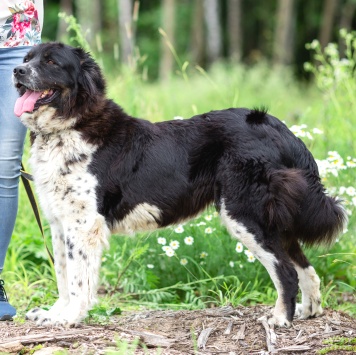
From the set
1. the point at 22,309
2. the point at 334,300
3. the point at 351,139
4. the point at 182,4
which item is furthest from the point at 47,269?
the point at 182,4

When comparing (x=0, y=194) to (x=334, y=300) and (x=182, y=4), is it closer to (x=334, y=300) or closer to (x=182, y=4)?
A: (x=334, y=300)

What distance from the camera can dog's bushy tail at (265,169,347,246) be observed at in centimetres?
403

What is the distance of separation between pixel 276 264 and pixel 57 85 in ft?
5.46

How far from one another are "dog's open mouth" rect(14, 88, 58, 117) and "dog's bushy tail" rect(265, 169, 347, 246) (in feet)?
4.54

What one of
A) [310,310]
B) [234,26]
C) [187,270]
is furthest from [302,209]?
[234,26]

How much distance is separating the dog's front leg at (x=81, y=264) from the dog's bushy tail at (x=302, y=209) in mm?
1022

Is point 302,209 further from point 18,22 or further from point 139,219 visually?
point 18,22

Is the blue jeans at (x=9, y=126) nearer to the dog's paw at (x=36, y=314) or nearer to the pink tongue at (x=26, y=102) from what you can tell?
the pink tongue at (x=26, y=102)

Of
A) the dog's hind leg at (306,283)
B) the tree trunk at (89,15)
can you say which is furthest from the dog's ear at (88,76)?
the tree trunk at (89,15)

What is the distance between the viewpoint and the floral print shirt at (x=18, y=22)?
A: 14.1 feet

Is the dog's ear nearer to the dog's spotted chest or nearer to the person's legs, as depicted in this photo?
the dog's spotted chest

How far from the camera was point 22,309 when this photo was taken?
488 cm

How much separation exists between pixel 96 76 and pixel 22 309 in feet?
5.77

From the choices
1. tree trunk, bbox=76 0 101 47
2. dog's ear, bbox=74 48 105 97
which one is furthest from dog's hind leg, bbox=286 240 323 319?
tree trunk, bbox=76 0 101 47
